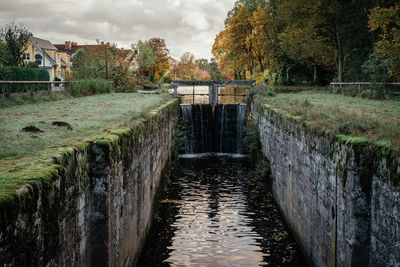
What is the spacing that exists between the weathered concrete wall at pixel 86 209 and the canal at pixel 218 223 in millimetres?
865

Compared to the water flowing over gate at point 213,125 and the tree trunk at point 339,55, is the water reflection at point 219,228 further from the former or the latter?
the tree trunk at point 339,55

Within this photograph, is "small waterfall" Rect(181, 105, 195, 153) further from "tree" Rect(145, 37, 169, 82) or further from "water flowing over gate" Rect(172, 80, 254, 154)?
"tree" Rect(145, 37, 169, 82)

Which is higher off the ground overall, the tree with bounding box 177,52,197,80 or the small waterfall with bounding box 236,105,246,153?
the tree with bounding box 177,52,197,80

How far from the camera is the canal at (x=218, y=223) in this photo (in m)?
7.48

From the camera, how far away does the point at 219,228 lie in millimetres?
9047

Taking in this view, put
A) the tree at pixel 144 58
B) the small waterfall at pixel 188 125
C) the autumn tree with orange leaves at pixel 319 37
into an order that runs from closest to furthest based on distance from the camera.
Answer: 1. the small waterfall at pixel 188 125
2. the autumn tree with orange leaves at pixel 319 37
3. the tree at pixel 144 58

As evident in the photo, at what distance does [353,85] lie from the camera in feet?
65.2

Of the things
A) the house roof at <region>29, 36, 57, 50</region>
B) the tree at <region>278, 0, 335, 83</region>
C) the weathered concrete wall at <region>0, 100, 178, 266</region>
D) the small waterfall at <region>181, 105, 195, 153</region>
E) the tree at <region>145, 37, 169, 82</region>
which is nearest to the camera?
the weathered concrete wall at <region>0, 100, 178, 266</region>

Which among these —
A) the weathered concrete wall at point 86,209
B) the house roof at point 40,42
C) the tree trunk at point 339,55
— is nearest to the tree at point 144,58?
the house roof at point 40,42

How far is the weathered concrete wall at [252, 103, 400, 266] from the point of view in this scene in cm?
430

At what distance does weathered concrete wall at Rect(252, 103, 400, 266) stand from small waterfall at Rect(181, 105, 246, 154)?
10779 mm

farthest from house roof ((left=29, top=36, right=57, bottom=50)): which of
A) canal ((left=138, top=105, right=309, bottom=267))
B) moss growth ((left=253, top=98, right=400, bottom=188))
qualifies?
moss growth ((left=253, top=98, right=400, bottom=188))

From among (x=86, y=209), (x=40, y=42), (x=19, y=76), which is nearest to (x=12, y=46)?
(x=19, y=76)

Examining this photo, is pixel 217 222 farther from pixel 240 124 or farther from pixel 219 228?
pixel 240 124
